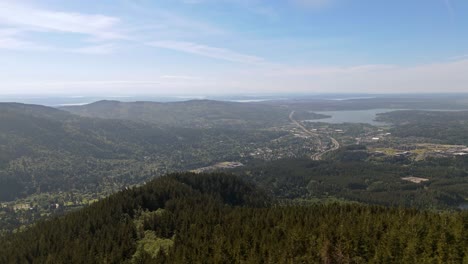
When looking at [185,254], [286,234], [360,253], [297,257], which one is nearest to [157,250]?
[185,254]

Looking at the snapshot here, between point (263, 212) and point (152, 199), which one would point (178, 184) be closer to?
point (152, 199)

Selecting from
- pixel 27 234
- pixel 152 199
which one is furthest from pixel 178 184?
pixel 27 234

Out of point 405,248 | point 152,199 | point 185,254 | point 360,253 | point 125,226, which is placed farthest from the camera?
point 152,199

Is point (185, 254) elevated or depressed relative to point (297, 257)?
depressed

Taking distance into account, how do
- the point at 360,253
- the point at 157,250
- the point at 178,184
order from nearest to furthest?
the point at 360,253 → the point at 157,250 → the point at 178,184

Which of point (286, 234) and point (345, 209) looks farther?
point (345, 209)

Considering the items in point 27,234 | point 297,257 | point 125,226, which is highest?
point 297,257
